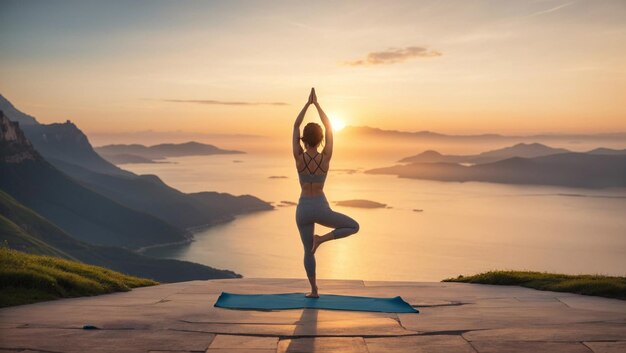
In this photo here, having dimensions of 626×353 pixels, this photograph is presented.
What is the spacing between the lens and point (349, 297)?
10.4m

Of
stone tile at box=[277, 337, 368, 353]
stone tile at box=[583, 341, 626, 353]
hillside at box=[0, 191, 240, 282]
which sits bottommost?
hillside at box=[0, 191, 240, 282]

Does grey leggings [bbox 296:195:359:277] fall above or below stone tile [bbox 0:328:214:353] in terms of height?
above

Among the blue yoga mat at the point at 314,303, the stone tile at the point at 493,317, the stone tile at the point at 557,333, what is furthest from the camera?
the blue yoga mat at the point at 314,303

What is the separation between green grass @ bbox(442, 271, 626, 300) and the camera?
1125cm

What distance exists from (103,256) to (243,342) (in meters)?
185

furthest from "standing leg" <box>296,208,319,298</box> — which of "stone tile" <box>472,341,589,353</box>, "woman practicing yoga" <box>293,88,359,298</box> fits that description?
"stone tile" <box>472,341,589,353</box>

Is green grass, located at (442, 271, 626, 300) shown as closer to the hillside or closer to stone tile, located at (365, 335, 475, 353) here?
stone tile, located at (365, 335, 475, 353)

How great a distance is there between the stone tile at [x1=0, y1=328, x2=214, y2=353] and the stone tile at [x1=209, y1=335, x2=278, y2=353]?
0.35 feet

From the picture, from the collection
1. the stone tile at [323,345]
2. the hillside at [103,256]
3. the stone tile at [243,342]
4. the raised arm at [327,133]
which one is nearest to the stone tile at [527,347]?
the stone tile at [323,345]

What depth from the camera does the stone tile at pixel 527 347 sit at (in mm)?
6250

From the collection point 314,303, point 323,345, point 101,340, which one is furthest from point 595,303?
point 101,340

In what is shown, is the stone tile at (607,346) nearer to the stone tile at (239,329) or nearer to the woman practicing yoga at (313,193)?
the stone tile at (239,329)

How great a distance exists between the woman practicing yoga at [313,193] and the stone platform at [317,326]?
1.33 meters

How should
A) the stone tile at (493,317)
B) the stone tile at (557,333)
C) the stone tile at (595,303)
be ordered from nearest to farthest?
the stone tile at (557,333), the stone tile at (493,317), the stone tile at (595,303)
